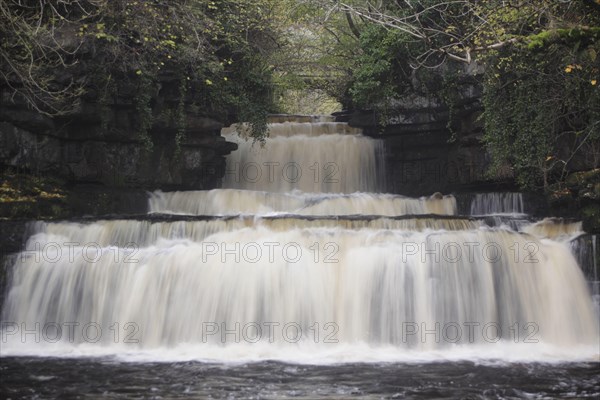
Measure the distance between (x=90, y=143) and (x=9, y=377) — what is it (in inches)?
288

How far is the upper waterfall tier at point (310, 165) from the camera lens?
16594 millimetres

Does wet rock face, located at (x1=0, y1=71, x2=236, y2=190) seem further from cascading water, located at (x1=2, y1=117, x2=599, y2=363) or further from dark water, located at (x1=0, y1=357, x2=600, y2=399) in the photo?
dark water, located at (x1=0, y1=357, x2=600, y2=399)

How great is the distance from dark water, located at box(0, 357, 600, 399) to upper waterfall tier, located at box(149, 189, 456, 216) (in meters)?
5.46

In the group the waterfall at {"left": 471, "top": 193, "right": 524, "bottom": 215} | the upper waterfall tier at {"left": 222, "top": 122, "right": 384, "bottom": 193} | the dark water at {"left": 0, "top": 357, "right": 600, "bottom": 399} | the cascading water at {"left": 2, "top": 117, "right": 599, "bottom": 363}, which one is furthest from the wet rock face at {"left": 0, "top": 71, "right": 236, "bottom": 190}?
the waterfall at {"left": 471, "top": 193, "right": 524, "bottom": 215}

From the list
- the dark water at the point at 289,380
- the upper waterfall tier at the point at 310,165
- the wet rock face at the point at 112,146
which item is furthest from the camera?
the upper waterfall tier at the point at 310,165

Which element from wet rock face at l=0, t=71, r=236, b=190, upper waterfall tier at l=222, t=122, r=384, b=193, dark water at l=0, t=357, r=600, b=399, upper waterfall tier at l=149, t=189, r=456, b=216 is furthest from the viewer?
upper waterfall tier at l=222, t=122, r=384, b=193

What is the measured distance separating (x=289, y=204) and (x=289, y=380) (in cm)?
667

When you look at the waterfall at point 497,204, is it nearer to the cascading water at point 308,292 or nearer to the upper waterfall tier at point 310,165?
the cascading water at point 308,292

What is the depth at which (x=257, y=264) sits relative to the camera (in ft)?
32.6

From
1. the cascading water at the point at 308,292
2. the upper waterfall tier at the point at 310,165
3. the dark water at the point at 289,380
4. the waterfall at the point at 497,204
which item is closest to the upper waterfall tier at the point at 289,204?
the waterfall at the point at 497,204

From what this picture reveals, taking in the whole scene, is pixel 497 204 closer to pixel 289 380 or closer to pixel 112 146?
pixel 289 380

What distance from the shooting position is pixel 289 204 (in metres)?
13.7

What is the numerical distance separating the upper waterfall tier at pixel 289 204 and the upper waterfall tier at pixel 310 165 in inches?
105

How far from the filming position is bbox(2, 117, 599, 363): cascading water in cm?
917
